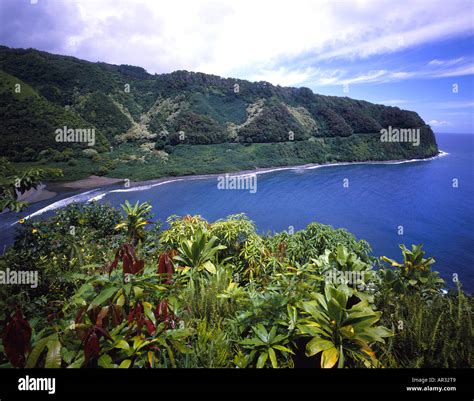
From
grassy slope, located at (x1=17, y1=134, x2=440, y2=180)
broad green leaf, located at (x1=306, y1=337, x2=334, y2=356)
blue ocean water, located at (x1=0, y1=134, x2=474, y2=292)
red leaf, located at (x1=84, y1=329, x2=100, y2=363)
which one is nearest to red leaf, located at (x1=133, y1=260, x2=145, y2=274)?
red leaf, located at (x1=84, y1=329, x2=100, y2=363)

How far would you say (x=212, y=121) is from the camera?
4284 centimetres

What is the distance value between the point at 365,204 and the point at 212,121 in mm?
27400

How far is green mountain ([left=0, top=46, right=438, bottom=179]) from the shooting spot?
100 feet

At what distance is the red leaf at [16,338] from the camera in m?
1.44

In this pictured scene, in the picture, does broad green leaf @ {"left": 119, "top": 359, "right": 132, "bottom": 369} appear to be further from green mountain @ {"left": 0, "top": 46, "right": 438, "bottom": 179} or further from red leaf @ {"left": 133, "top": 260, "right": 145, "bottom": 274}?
green mountain @ {"left": 0, "top": 46, "right": 438, "bottom": 179}

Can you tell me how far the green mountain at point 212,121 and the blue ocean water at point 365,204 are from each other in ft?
14.7

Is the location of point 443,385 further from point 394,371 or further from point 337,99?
point 337,99

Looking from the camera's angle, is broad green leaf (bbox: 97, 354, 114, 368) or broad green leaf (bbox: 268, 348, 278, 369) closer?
broad green leaf (bbox: 97, 354, 114, 368)

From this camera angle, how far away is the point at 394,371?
68.1 inches

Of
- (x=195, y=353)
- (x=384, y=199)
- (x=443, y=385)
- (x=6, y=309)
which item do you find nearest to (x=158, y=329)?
(x=195, y=353)

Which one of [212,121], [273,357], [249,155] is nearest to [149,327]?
[273,357]

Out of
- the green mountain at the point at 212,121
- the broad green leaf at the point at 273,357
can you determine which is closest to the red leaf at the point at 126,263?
the broad green leaf at the point at 273,357

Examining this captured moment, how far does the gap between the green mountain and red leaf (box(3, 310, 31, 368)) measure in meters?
17.5

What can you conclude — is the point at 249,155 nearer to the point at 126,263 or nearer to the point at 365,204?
the point at 365,204
